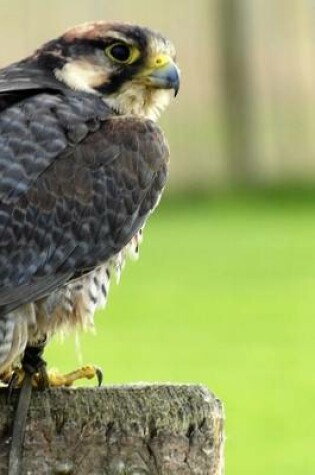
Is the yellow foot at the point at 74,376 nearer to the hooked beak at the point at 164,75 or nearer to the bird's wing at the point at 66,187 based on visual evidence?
the bird's wing at the point at 66,187

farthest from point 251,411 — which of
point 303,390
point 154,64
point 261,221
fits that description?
point 261,221

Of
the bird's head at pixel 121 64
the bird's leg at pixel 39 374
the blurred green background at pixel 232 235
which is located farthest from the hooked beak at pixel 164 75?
the bird's leg at pixel 39 374

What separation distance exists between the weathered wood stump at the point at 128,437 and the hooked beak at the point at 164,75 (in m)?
1.60

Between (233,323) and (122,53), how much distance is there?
609 centimetres

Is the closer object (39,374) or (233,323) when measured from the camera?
(39,374)

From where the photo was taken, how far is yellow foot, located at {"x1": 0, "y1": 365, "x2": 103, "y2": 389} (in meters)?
3.38

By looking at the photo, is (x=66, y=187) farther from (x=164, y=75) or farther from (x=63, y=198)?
(x=164, y=75)

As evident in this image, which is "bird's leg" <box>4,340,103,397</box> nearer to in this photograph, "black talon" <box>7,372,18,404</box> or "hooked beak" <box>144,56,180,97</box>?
"black talon" <box>7,372,18,404</box>

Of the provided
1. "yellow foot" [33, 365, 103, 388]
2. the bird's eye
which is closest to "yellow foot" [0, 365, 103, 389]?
"yellow foot" [33, 365, 103, 388]

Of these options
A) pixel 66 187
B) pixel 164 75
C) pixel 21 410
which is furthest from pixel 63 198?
pixel 21 410

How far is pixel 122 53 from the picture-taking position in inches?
180

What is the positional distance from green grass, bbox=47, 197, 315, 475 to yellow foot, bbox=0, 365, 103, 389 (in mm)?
3431

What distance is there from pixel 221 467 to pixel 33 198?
116cm

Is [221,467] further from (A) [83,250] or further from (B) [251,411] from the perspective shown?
(B) [251,411]
